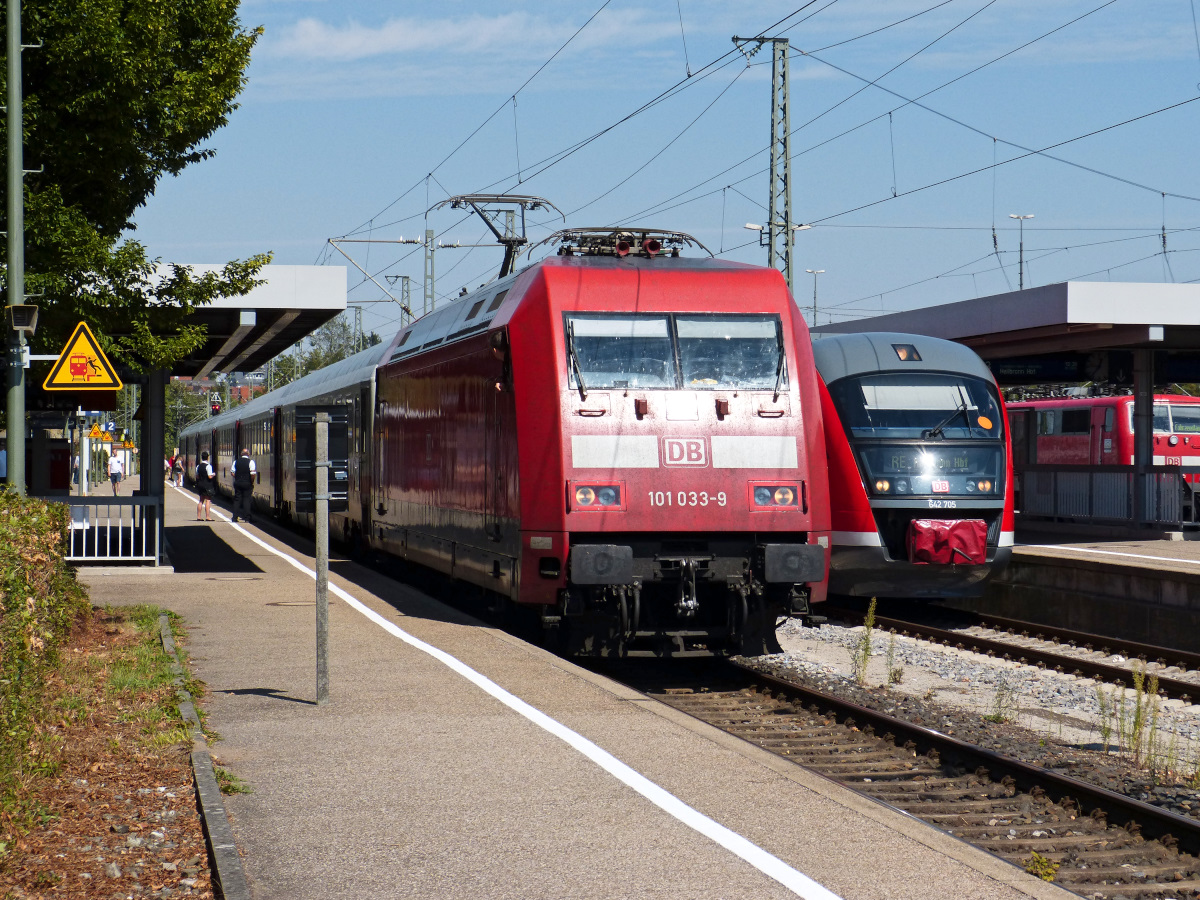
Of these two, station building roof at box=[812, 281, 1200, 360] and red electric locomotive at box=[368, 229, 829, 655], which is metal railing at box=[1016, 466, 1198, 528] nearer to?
station building roof at box=[812, 281, 1200, 360]

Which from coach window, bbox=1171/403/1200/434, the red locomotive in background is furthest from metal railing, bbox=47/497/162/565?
coach window, bbox=1171/403/1200/434

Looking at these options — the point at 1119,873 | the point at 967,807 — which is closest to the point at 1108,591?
the point at 967,807

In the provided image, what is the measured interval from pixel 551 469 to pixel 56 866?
5.96 m

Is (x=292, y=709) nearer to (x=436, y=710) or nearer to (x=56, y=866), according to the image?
(x=436, y=710)

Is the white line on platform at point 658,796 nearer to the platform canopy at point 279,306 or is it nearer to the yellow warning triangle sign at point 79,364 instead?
the yellow warning triangle sign at point 79,364

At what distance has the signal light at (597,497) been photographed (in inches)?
436

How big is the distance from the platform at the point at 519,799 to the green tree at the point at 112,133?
487cm

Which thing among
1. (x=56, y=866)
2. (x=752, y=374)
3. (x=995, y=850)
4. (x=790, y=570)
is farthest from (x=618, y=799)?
(x=752, y=374)

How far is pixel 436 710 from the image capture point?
9.08m

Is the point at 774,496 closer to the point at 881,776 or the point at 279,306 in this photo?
the point at 881,776

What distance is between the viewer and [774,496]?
11.4m

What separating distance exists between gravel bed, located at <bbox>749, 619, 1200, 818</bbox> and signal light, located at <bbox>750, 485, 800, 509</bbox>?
1.75 m

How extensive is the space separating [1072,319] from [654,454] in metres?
12.4

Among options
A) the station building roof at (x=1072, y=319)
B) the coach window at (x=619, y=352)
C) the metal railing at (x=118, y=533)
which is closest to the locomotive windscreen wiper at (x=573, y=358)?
the coach window at (x=619, y=352)
